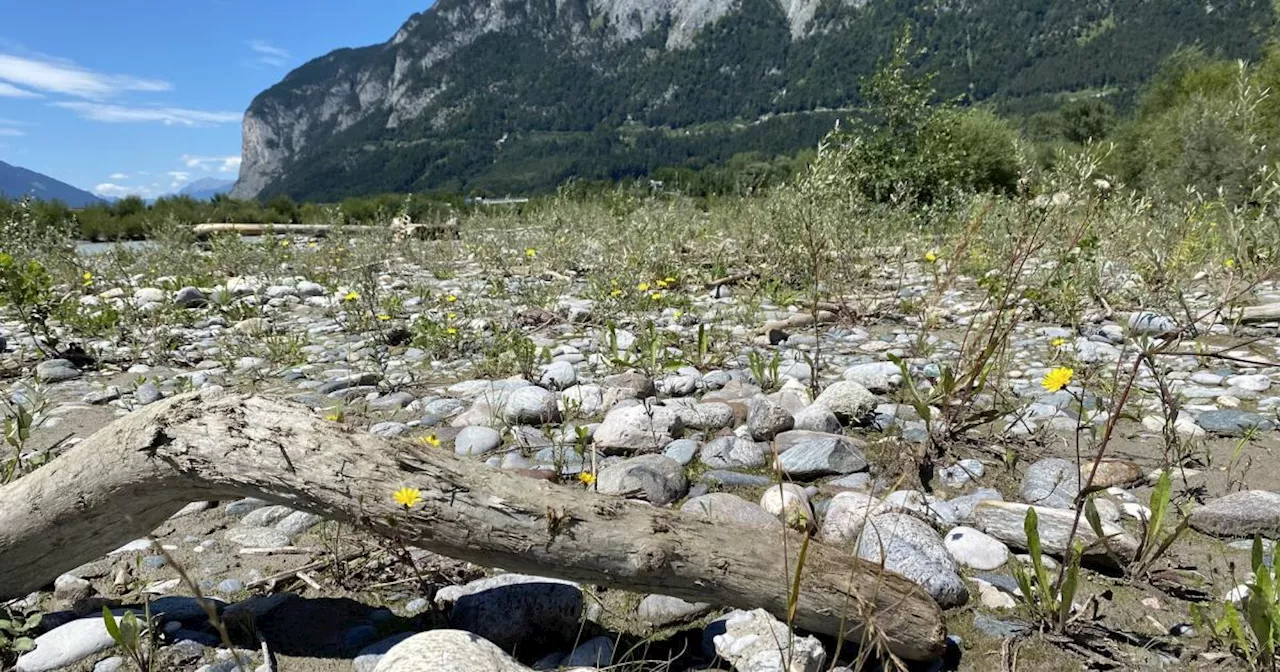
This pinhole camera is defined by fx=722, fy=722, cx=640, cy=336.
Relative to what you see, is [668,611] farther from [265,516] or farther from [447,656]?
[265,516]

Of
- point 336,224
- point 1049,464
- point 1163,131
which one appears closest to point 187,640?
→ point 1049,464

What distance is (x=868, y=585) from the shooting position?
194 centimetres

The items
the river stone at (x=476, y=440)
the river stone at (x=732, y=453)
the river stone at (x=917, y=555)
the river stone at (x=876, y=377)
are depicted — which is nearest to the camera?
the river stone at (x=917, y=555)

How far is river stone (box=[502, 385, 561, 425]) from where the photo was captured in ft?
12.5

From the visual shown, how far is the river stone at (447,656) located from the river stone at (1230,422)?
3304mm

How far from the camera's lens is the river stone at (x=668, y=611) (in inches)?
87.0

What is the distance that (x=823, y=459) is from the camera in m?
3.09

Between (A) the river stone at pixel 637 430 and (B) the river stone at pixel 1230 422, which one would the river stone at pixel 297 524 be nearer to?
(A) the river stone at pixel 637 430

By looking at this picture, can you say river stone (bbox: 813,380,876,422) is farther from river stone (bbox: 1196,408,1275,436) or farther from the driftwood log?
the driftwood log

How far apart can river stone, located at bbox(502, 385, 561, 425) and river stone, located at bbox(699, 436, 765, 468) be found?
0.92 metres

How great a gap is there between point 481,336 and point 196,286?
462 centimetres

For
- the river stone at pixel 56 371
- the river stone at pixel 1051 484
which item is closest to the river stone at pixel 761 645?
the river stone at pixel 1051 484

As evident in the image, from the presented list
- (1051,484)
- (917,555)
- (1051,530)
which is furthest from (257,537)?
(1051,484)

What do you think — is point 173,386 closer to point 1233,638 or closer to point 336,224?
point 1233,638
